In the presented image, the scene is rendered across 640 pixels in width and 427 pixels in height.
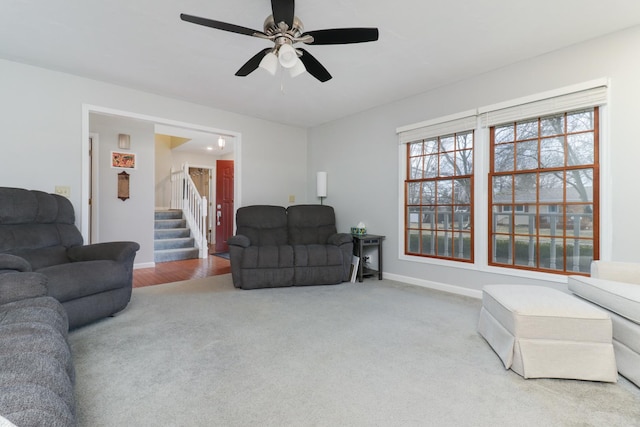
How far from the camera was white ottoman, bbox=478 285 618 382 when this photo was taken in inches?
66.8

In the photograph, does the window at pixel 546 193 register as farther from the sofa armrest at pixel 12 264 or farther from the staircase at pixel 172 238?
the staircase at pixel 172 238

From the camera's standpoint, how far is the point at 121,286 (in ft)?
8.75

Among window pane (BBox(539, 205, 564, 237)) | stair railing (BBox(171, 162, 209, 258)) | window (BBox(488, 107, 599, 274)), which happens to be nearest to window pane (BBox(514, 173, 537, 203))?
window (BBox(488, 107, 599, 274))

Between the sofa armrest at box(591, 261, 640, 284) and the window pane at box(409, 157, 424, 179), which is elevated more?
the window pane at box(409, 157, 424, 179)

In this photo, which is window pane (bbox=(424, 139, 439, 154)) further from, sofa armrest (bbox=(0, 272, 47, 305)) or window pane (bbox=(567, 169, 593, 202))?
sofa armrest (bbox=(0, 272, 47, 305))

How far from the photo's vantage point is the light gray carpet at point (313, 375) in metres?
1.41

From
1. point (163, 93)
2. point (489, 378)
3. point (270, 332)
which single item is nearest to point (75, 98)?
point (163, 93)

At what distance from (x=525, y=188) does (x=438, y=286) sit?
1476 mm

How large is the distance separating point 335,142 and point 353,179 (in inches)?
30.1

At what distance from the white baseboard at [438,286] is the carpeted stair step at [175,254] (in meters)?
3.86

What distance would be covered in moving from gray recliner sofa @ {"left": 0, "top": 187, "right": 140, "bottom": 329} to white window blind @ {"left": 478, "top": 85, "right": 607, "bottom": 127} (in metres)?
3.89

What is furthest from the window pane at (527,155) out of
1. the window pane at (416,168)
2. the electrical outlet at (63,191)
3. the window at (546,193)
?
the electrical outlet at (63,191)

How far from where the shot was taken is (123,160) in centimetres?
480

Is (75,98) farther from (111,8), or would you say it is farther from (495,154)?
(495,154)
